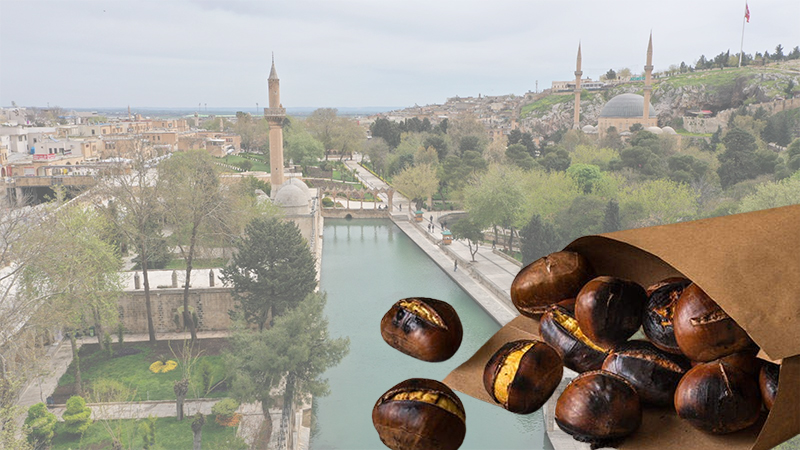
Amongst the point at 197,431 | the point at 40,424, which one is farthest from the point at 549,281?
the point at 40,424

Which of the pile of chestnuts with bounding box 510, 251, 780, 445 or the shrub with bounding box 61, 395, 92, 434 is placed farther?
the shrub with bounding box 61, 395, 92, 434

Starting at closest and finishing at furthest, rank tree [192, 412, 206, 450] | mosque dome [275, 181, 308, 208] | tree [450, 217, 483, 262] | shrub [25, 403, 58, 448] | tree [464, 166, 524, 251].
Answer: shrub [25, 403, 58, 448] < tree [192, 412, 206, 450] < mosque dome [275, 181, 308, 208] < tree [450, 217, 483, 262] < tree [464, 166, 524, 251]

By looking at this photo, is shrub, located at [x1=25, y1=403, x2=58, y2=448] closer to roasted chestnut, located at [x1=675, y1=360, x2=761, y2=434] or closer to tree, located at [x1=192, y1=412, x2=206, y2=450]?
tree, located at [x1=192, y1=412, x2=206, y2=450]

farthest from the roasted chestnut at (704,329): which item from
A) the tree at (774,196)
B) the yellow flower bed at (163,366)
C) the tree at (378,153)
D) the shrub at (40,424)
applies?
the tree at (378,153)

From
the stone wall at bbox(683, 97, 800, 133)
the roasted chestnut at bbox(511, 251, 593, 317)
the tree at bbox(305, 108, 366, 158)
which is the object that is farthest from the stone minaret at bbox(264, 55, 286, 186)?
the stone wall at bbox(683, 97, 800, 133)

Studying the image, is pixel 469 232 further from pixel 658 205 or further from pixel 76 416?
pixel 76 416

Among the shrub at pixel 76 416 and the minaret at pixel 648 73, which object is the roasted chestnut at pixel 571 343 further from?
the minaret at pixel 648 73
